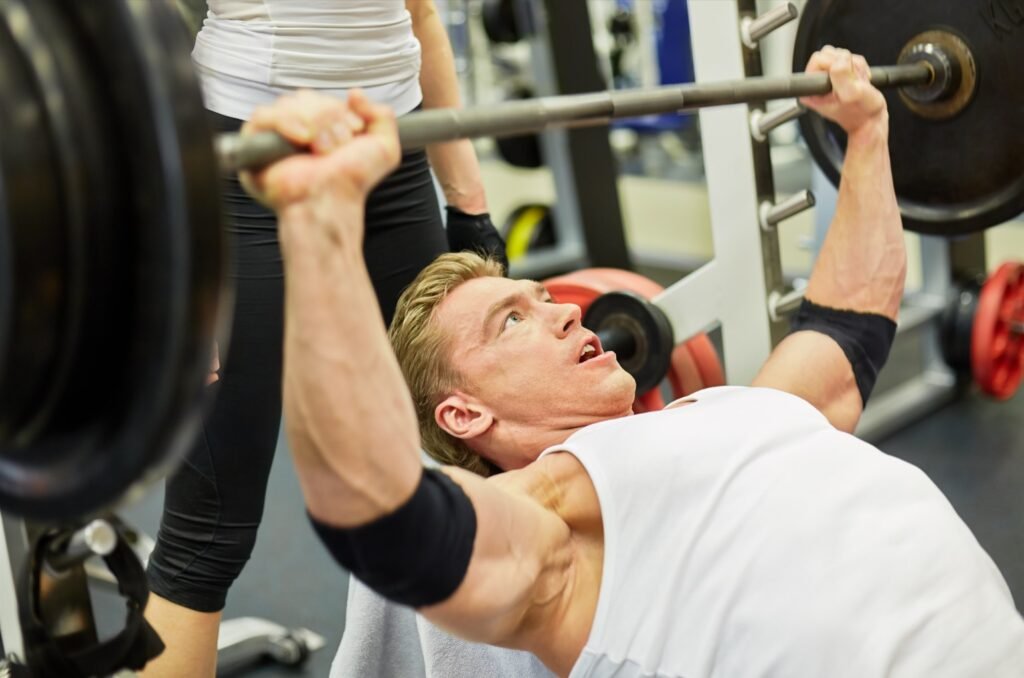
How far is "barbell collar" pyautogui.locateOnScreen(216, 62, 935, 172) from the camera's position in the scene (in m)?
0.87

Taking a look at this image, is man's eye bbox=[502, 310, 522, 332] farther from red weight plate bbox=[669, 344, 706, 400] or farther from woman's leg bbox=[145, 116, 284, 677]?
red weight plate bbox=[669, 344, 706, 400]

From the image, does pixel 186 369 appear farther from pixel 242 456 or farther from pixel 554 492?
pixel 242 456

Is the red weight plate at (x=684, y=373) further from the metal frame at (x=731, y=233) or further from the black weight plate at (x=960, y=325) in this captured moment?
the black weight plate at (x=960, y=325)

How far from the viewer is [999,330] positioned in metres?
2.94

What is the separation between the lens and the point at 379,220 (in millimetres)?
1532

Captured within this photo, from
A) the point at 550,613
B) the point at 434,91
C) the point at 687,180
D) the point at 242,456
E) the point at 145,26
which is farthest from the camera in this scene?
the point at 687,180

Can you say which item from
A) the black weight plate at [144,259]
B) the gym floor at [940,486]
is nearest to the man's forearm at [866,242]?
the gym floor at [940,486]

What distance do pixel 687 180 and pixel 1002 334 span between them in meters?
2.81

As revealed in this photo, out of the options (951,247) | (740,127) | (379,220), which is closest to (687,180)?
A: (951,247)

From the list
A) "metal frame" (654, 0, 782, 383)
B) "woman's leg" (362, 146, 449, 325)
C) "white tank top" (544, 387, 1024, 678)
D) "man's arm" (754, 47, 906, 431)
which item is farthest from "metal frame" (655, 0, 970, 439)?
"white tank top" (544, 387, 1024, 678)

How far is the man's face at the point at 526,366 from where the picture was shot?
137cm

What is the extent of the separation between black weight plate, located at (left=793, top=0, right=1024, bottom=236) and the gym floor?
0.80 m

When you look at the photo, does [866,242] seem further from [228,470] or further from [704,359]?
[228,470]

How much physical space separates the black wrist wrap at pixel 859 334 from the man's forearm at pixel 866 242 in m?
0.01
